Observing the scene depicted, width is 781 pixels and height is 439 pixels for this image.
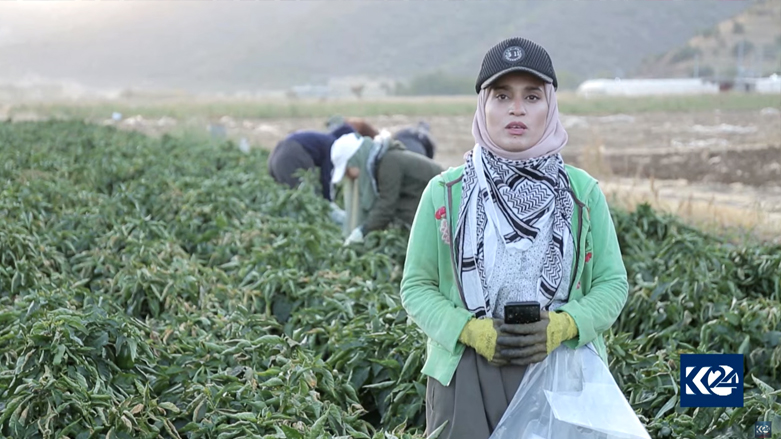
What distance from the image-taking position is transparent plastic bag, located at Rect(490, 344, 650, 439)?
6.44 ft

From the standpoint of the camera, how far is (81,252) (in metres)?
5.11

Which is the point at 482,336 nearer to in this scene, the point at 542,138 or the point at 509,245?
the point at 509,245

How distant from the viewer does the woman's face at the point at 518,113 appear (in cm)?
210

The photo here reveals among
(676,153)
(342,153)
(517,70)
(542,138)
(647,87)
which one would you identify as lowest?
(647,87)

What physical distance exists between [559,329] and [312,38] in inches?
3528

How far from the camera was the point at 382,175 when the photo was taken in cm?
589

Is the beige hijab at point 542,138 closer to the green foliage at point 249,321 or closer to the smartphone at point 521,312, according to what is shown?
the smartphone at point 521,312

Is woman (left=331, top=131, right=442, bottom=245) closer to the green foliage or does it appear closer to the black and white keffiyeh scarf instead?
the green foliage

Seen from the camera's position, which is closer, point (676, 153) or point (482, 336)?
point (482, 336)

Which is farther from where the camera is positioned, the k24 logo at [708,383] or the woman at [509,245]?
the k24 logo at [708,383]

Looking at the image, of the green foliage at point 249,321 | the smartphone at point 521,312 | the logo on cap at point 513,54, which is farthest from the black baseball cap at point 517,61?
the green foliage at point 249,321

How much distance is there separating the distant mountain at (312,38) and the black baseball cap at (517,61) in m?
65.7

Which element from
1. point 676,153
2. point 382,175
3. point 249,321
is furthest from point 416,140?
point 676,153

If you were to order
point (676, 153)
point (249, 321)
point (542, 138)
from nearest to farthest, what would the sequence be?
1. point (542, 138)
2. point (249, 321)
3. point (676, 153)
